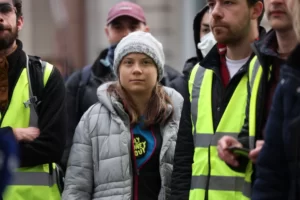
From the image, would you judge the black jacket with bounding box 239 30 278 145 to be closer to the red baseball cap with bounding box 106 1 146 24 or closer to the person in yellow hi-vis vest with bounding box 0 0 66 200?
the person in yellow hi-vis vest with bounding box 0 0 66 200

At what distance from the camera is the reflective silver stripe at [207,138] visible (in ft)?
22.3

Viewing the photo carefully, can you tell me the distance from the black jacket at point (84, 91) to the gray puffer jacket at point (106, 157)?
1.18m

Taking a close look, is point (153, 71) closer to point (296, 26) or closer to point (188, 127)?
point (188, 127)

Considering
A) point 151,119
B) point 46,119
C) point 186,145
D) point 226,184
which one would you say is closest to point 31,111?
point 46,119

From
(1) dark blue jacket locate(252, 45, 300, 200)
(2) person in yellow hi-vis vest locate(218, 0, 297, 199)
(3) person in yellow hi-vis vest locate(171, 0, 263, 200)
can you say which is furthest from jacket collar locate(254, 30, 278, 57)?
(1) dark blue jacket locate(252, 45, 300, 200)

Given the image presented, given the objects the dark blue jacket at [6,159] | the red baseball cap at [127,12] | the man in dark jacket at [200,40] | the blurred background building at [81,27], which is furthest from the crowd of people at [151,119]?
the blurred background building at [81,27]

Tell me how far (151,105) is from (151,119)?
0.14 meters

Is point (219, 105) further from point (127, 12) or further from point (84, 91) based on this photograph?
point (127, 12)

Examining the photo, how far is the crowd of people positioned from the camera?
21.1 feet

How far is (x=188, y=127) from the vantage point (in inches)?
279

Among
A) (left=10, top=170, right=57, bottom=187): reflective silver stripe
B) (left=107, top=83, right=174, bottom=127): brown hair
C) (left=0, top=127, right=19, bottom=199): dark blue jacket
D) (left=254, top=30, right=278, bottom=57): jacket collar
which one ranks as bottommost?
(left=10, top=170, right=57, bottom=187): reflective silver stripe

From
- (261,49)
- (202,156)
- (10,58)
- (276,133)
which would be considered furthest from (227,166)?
(10,58)

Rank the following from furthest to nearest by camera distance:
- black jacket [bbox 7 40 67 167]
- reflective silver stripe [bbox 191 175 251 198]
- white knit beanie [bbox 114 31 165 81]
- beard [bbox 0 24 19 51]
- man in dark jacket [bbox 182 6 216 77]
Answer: man in dark jacket [bbox 182 6 216 77] → white knit beanie [bbox 114 31 165 81] → beard [bbox 0 24 19 51] → black jacket [bbox 7 40 67 167] → reflective silver stripe [bbox 191 175 251 198]

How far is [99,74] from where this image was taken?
939 centimetres
